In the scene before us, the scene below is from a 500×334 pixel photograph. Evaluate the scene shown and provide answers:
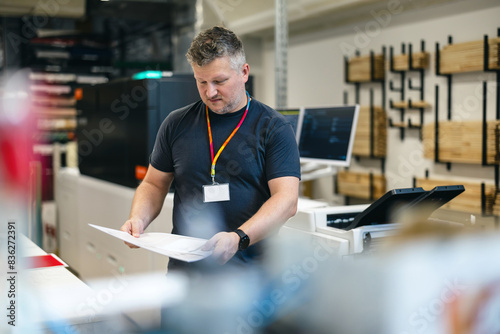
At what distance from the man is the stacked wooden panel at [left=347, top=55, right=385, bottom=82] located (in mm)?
3078

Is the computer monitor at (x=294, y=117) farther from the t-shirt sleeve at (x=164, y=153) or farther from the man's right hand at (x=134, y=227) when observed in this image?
the man's right hand at (x=134, y=227)

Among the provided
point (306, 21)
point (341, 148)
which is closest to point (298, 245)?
point (341, 148)

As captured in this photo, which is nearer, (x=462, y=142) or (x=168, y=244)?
(x=168, y=244)

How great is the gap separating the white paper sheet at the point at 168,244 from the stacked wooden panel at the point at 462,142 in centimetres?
275

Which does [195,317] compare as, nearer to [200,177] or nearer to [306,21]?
[200,177]

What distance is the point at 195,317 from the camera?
0.47m

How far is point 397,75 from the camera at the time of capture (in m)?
4.37

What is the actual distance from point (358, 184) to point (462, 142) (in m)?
1.15

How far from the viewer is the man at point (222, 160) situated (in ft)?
4.91

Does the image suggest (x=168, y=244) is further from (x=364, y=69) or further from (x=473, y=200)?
(x=364, y=69)

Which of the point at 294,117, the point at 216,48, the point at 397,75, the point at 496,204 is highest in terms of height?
the point at 397,75

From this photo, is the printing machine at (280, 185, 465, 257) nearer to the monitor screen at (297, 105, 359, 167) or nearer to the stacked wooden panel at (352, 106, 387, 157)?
the monitor screen at (297, 105, 359, 167)

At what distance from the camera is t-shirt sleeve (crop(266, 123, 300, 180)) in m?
1.53

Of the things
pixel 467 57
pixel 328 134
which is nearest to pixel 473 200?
pixel 467 57
